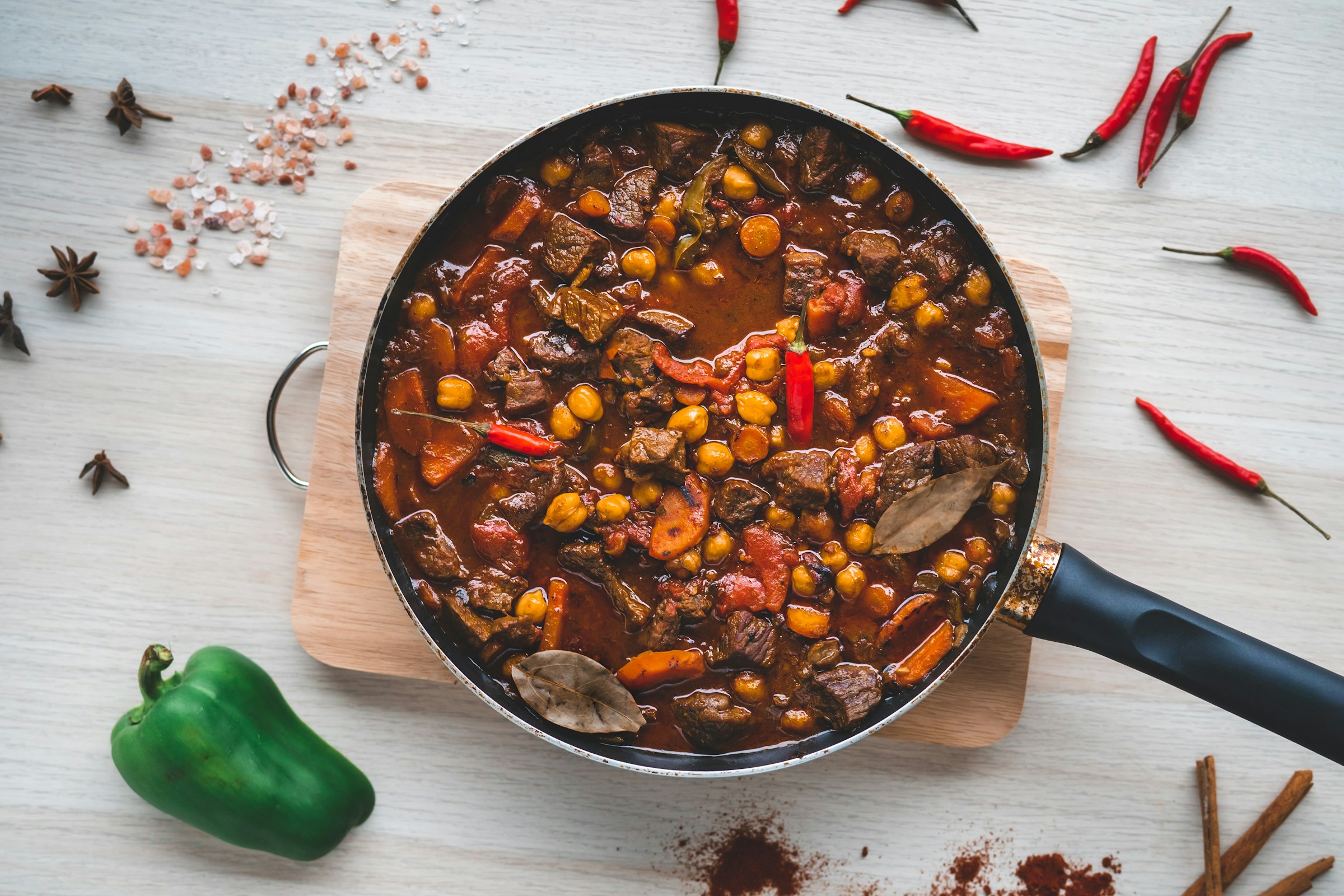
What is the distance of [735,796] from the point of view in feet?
12.6

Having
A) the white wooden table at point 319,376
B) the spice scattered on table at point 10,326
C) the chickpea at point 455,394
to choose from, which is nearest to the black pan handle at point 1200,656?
the white wooden table at point 319,376

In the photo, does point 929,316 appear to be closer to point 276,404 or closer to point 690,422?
point 690,422

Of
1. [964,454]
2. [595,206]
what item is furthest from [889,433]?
[595,206]

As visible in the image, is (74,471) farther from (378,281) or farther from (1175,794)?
(1175,794)

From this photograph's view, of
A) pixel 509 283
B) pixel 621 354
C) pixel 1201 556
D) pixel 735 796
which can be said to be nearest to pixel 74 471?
pixel 509 283

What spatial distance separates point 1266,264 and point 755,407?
245 cm

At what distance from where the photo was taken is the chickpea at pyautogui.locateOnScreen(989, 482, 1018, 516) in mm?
3377

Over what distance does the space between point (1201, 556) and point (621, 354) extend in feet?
9.04

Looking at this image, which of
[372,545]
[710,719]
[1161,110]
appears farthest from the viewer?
[1161,110]

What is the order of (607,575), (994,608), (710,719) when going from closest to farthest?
(994,608) → (710,719) → (607,575)

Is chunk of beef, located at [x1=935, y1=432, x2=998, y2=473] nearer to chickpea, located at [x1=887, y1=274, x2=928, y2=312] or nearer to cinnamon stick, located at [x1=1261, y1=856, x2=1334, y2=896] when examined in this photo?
chickpea, located at [x1=887, y1=274, x2=928, y2=312]

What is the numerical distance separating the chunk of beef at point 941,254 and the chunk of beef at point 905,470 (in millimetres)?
646

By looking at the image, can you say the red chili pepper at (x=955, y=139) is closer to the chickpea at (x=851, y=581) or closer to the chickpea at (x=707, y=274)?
the chickpea at (x=707, y=274)

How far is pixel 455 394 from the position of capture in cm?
336
